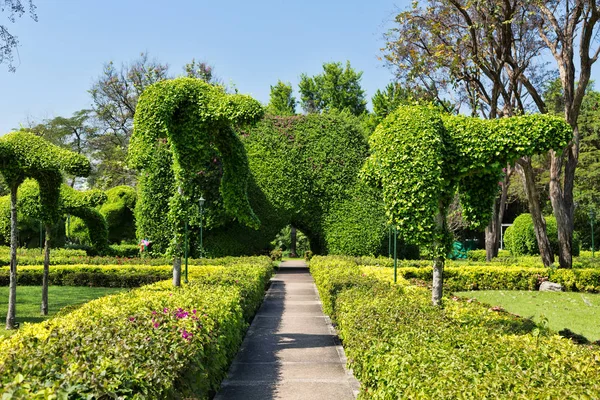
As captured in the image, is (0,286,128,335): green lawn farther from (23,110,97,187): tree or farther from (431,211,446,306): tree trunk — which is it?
(23,110,97,187): tree

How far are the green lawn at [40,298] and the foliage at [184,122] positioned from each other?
414 cm

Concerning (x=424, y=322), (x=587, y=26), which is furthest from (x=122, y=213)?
(x=424, y=322)

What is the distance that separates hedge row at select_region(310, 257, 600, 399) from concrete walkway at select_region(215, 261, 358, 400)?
2.33 ft

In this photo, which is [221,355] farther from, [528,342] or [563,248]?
[563,248]

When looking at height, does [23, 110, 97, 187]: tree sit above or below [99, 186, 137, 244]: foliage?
above

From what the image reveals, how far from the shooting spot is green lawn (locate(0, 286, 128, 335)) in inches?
428

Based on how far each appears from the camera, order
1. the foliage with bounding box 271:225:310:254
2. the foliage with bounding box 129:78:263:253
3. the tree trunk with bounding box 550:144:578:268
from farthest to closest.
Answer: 1. the foliage with bounding box 271:225:310:254
2. the tree trunk with bounding box 550:144:578:268
3. the foliage with bounding box 129:78:263:253

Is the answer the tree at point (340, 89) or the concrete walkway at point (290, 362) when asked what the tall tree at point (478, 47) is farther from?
the tree at point (340, 89)

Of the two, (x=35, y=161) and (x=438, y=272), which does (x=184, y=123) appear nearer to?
(x=35, y=161)

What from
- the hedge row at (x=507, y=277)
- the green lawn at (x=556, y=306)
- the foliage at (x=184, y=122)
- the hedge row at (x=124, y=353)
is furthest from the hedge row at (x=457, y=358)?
the hedge row at (x=507, y=277)

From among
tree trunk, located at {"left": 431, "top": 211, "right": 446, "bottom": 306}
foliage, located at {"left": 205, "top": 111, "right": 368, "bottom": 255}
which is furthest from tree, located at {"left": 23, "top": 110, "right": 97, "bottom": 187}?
tree trunk, located at {"left": 431, "top": 211, "right": 446, "bottom": 306}

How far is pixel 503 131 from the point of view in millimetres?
6980

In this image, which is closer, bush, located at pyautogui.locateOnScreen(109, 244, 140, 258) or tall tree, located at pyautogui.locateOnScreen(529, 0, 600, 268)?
tall tree, located at pyautogui.locateOnScreen(529, 0, 600, 268)

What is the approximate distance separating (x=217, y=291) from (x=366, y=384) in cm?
378
